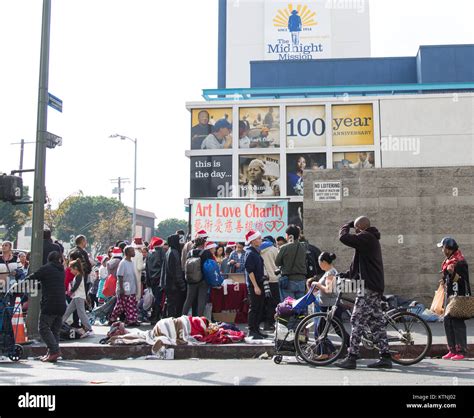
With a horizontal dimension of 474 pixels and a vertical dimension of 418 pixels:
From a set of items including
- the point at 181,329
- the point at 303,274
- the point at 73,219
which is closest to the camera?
the point at 181,329

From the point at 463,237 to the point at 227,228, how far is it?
24.0 feet

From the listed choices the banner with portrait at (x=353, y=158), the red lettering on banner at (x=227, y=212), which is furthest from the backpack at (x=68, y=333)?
the banner with portrait at (x=353, y=158)

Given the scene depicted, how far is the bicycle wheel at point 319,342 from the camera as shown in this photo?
8.14m

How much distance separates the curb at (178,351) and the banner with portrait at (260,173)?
2864 cm

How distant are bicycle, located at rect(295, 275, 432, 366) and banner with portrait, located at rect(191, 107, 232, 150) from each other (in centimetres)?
3088

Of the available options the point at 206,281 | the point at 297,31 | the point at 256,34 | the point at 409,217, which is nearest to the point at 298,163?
the point at 297,31

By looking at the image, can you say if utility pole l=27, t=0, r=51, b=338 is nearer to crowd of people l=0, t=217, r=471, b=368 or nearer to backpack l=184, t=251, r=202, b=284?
crowd of people l=0, t=217, r=471, b=368

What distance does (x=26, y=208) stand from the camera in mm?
65188

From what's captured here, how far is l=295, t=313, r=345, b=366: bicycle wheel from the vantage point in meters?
8.14

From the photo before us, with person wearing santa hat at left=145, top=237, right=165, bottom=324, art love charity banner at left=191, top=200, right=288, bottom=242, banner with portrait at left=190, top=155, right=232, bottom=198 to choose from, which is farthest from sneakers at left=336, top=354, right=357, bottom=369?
banner with portrait at left=190, top=155, right=232, bottom=198

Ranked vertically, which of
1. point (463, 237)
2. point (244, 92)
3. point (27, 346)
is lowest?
point (27, 346)

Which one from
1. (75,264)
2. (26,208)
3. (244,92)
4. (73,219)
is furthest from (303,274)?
(73,219)

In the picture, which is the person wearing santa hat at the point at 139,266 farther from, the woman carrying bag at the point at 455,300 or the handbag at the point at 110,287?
the woman carrying bag at the point at 455,300
